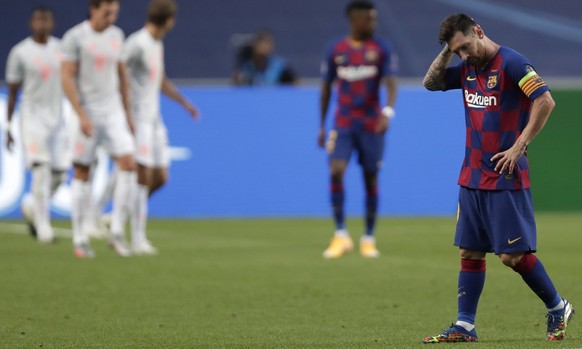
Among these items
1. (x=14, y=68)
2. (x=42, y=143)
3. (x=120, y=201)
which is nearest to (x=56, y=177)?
(x=42, y=143)

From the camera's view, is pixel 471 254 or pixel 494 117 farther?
pixel 471 254

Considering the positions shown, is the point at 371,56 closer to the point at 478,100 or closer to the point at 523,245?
the point at 478,100

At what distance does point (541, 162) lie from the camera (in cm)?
1808

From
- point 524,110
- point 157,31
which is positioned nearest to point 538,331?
point 524,110

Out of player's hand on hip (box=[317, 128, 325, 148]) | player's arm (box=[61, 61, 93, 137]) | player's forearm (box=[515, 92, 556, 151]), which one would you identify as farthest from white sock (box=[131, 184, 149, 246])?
player's forearm (box=[515, 92, 556, 151])

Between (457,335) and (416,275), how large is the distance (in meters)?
3.84

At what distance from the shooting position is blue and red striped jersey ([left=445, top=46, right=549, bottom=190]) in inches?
257

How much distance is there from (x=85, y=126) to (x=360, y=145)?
2620mm

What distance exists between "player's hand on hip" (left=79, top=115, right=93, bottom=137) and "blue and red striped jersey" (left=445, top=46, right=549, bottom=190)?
18.0 ft

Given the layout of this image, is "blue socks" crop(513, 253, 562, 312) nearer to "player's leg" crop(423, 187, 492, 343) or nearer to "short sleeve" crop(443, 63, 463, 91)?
"player's leg" crop(423, 187, 492, 343)

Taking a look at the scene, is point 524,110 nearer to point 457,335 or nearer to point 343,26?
point 457,335

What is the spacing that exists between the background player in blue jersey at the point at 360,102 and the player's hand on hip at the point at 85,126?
225 centimetres

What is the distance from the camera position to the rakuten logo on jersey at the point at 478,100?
657 cm

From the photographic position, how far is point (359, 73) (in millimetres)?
12398
